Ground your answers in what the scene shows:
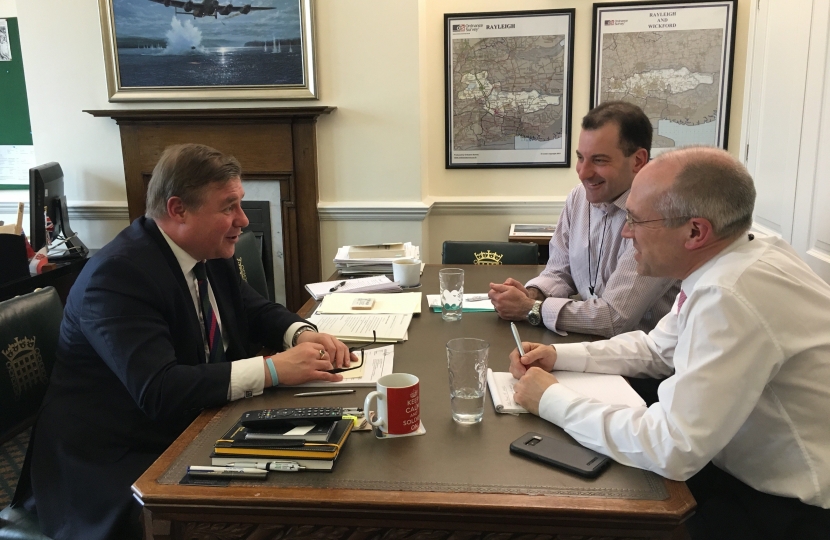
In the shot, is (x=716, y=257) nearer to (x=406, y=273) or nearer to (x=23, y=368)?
(x=406, y=273)

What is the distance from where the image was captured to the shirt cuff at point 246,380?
1.34 meters

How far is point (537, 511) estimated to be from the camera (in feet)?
3.10

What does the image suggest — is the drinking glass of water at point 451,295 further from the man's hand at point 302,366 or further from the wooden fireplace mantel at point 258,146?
the wooden fireplace mantel at point 258,146

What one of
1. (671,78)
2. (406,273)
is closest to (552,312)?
(406,273)

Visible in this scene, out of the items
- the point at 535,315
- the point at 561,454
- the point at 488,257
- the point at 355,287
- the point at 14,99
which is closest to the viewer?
the point at 561,454

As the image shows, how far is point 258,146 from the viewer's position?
3.50 meters

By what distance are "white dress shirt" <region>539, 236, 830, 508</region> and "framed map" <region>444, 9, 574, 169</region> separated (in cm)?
259

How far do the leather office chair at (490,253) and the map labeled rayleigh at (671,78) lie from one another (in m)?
1.31

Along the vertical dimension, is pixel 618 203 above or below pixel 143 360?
above

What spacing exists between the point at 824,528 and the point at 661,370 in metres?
0.47

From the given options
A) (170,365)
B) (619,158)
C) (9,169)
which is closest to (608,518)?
(170,365)

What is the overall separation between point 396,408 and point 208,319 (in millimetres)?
729

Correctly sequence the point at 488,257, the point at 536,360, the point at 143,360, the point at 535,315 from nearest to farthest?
the point at 143,360 → the point at 536,360 → the point at 535,315 → the point at 488,257

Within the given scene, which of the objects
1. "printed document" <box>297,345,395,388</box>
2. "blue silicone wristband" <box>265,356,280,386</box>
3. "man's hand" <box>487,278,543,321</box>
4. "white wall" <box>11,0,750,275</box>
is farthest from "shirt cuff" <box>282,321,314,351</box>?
"white wall" <box>11,0,750,275</box>
